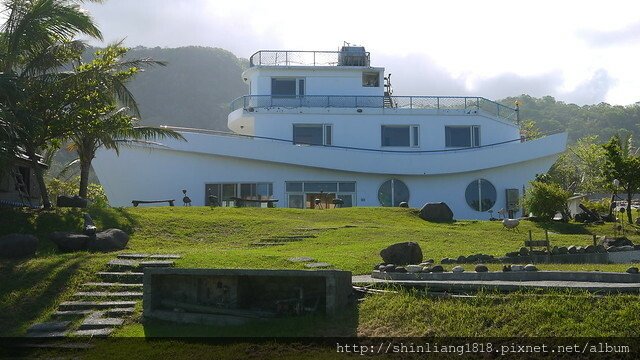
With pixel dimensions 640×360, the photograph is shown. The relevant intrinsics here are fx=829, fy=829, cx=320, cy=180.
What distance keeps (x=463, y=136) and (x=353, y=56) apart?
6.24 meters

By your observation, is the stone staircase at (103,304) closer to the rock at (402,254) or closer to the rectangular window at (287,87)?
the rock at (402,254)

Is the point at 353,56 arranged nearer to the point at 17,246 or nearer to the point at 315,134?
the point at 315,134

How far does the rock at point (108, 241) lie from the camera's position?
18.0 m

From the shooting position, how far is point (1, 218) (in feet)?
68.0

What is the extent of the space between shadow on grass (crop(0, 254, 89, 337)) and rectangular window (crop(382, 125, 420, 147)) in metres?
21.9

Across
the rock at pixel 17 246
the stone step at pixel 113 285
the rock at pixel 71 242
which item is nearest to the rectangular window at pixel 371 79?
the rock at pixel 71 242

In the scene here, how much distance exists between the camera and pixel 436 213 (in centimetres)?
2866

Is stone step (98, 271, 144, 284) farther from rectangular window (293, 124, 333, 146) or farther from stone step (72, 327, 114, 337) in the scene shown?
rectangular window (293, 124, 333, 146)

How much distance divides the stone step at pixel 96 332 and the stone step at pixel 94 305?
1095 millimetres

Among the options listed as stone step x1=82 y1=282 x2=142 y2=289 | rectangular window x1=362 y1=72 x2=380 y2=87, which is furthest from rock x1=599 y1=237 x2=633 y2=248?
rectangular window x1=362 y1=72 x2=380 y2=87

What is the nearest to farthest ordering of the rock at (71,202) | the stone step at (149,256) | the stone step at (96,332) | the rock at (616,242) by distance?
the stone step at (96,332) < the stone step at (149,256) < the rock at (616,242) < the rock at (71,202)

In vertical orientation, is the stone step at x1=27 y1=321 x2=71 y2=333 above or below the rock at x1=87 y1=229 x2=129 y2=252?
below

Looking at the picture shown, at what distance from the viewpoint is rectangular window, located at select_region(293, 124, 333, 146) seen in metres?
36.2

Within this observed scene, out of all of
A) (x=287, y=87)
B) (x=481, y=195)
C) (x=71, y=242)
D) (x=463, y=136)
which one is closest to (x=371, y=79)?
(x=287, y=87)
